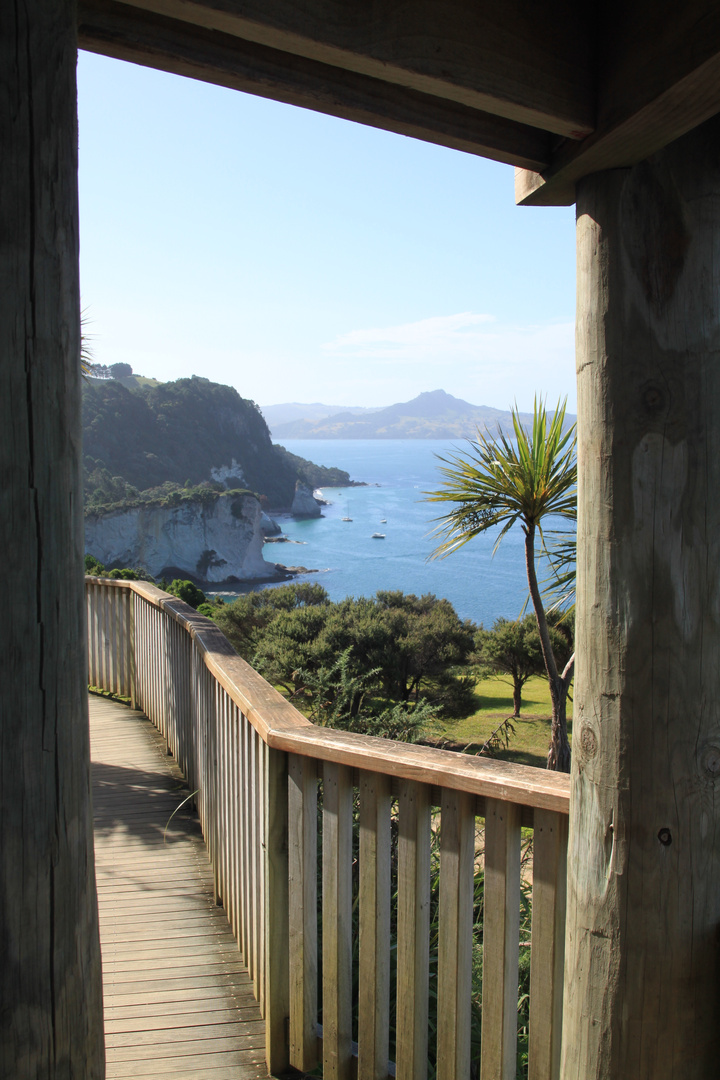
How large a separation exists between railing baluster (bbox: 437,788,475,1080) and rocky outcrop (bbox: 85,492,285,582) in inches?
2592

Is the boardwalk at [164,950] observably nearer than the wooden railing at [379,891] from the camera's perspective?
No

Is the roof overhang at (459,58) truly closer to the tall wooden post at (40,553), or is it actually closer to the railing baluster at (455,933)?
the tall wooden post at (40,553)

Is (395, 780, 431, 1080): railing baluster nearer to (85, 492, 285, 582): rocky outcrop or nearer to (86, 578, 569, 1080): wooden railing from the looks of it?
(86, 578, 569, 1080): wooden railing

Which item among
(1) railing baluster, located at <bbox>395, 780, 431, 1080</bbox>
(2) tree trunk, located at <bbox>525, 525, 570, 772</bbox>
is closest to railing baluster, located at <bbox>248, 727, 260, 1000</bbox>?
(1) railing baluster, located at <bbox>395, 780, 431, 1080</bbox>

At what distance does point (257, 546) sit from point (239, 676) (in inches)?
2833

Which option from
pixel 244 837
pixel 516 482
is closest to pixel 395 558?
pixel 516 482

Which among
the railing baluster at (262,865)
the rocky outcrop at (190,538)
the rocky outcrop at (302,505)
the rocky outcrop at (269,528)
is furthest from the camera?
the rocky outcrop at (302,505)

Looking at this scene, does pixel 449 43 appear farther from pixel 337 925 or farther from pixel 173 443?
pixel 173 443

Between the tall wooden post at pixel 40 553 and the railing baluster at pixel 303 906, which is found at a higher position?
the tall wooden post at pixel 40 553

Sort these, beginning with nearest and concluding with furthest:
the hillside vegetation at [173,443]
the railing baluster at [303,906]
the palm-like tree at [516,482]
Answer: the railing baluster at [303,906] < the palm-like tree at [516,482] < the hillside vegetation at [173,443]

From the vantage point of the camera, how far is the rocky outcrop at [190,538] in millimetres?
65625

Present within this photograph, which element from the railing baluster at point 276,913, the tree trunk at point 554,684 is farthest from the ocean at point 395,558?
the railing baluster at point 276,913

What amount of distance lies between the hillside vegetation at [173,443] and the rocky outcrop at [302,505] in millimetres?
993

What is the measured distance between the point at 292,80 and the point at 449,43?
0.91 ft
